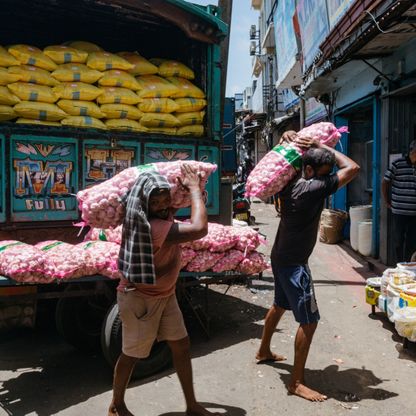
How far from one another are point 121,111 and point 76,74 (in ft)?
1.91

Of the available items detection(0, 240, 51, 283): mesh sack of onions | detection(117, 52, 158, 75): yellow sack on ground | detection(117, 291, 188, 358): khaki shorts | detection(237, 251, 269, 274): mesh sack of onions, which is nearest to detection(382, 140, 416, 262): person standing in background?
detection(237, 251, 269, 274): mesh sack of onions

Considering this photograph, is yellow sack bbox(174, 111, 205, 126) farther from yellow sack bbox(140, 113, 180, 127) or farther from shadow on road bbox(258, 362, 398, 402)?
shadow on road bbox(258, 362, 398, 402)

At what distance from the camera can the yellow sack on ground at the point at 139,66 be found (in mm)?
5152

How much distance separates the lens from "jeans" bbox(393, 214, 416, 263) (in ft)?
20.5

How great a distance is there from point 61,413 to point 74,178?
2068 mm

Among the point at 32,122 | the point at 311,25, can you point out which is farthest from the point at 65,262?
the point at 311,25

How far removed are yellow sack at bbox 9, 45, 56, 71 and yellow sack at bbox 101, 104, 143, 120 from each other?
26.3 inches

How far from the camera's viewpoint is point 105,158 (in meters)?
4.44

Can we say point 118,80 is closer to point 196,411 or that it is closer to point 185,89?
point 185,89

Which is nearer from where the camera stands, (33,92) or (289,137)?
(289,137)

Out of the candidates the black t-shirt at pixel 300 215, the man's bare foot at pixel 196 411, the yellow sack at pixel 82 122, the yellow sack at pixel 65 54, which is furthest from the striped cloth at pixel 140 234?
the yellow sack at pixel 65 54

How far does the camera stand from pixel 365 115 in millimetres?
9523

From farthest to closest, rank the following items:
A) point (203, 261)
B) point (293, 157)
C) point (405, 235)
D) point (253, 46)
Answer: point (253, 46), point (405, 235), point (203, 261), point (293, 157)

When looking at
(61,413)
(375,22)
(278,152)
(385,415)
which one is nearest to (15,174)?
(61,413)
